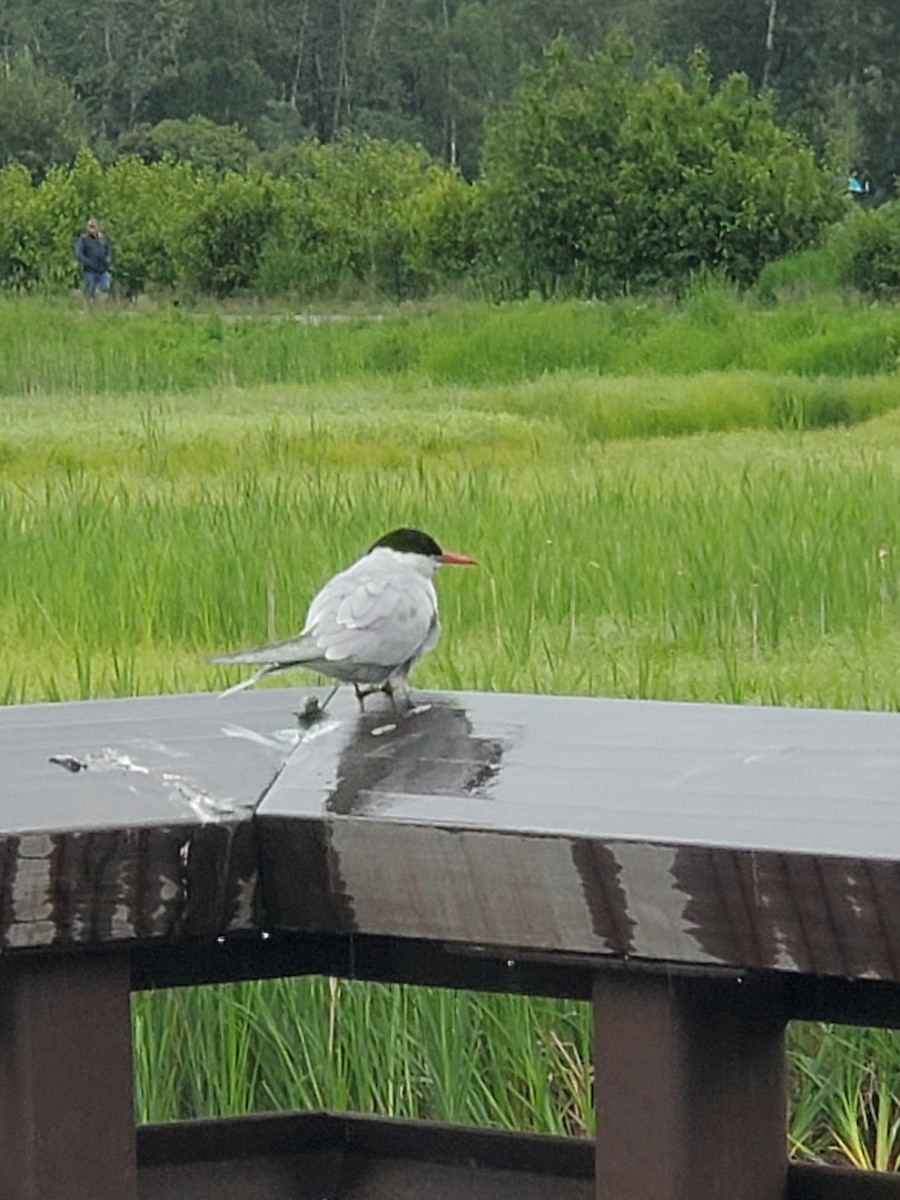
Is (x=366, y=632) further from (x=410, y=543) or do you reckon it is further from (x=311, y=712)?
(x=410, y=543)

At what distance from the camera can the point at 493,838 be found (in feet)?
2.95

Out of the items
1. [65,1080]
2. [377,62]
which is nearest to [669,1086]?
[65,1080]

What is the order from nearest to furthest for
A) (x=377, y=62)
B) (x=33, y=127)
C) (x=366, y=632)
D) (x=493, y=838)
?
(x=493, y=838)
(x=366, y=632)
(x=33, y=127)
(x=377, y=62)

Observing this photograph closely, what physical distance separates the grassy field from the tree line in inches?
819

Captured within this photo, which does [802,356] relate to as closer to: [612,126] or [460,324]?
Answer: [460,324]

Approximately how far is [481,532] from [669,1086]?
12.4 ft

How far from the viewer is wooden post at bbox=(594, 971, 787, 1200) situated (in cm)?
91

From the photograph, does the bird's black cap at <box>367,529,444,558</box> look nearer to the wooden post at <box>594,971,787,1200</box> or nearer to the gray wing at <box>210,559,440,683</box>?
the gray wing at <box>210,559,440,683</box>

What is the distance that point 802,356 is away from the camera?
1130 centimetres

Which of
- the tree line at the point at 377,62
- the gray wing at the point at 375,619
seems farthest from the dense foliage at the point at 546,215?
the gray wing at the point at 375,619

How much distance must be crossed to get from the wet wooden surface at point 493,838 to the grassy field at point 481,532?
0.47 m

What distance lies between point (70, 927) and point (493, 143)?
58.8 feet

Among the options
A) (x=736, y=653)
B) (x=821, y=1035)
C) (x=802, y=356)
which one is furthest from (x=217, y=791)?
(x=802, y=356)

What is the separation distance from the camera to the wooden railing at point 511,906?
87cm
